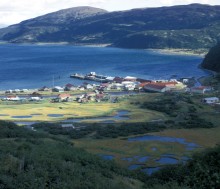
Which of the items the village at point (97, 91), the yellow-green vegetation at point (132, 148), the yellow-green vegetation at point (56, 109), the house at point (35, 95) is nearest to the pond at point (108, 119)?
the yellow-green vegetation at point (56, 109)

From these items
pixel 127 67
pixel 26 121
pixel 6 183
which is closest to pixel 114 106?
pixel 26 121

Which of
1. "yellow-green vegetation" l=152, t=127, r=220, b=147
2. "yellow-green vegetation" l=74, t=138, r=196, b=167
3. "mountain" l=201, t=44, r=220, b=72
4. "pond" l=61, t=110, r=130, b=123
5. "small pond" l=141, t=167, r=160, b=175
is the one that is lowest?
"pond" l=61, t=110, r=130, b=123

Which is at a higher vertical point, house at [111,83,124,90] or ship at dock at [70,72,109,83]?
ship at dock at [70,72,109,83]

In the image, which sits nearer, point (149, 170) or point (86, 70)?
point (149, 170)

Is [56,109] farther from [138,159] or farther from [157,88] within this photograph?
[138,159]

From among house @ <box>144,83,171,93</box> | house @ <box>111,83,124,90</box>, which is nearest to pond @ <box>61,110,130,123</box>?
house @ <box>144,83,171,93</box>

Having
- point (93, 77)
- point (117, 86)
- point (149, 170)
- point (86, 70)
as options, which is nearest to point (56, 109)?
point (117, 86)

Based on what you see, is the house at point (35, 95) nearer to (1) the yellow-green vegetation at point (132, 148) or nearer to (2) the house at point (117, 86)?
(2) the house at point (117, 86)

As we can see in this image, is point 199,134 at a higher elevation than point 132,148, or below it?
below

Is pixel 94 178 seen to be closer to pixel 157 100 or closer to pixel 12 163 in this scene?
pixel 12 163

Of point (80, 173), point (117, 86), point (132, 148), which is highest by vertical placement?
point (80, 173)

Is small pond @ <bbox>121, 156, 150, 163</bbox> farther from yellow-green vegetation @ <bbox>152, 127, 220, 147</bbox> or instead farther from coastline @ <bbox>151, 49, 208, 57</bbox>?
coastline @ <bbox>151, 49, 208, 57</bbox>
